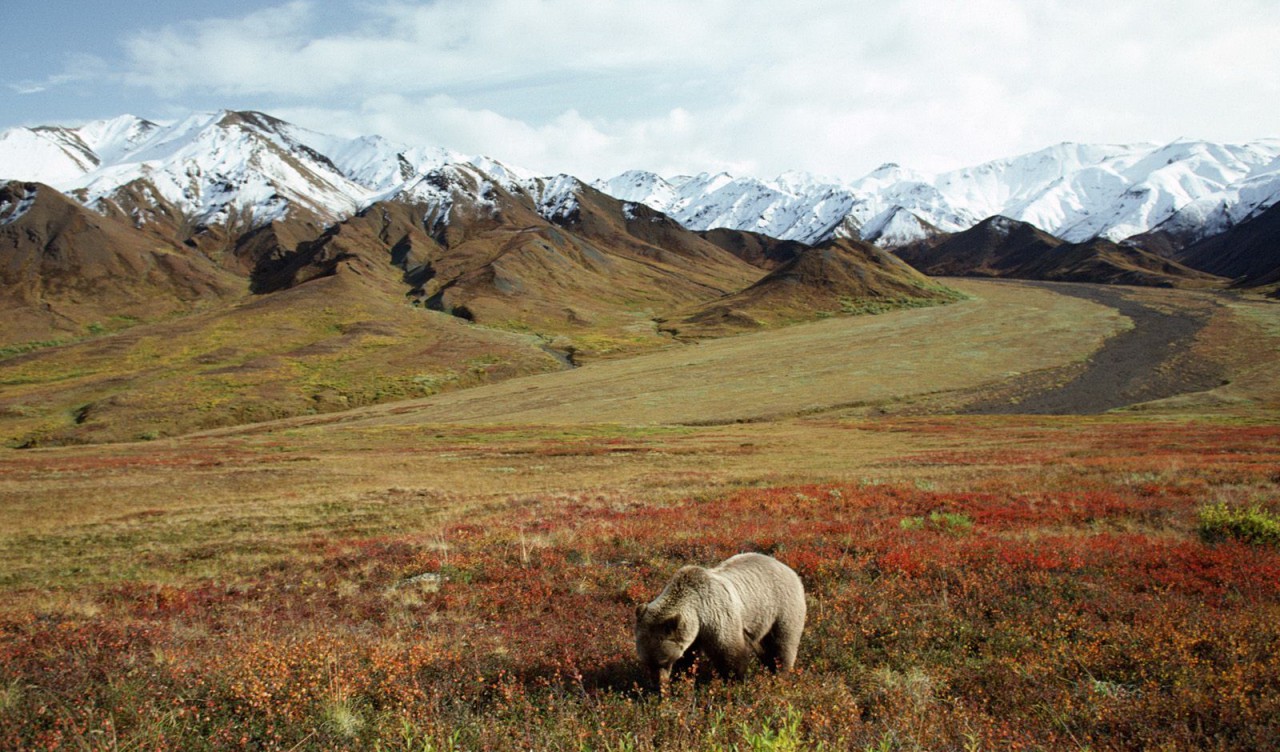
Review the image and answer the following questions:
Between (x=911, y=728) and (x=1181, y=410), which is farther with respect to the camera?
(x=1181, y=410)

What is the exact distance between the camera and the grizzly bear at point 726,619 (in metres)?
6.61

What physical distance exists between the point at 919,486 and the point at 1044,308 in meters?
156

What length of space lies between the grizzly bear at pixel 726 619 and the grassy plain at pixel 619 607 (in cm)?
38

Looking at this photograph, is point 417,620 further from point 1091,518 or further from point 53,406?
point 53,406

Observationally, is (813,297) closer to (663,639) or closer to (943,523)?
(943,523)

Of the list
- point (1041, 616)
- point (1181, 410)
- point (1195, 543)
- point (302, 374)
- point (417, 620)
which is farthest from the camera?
point (302, 374)

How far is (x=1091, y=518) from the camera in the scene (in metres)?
15.6

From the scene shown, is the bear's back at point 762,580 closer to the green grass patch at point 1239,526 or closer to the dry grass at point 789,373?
the green grass patch at point 1239,526

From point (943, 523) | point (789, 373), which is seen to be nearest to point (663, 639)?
point (943, 523)

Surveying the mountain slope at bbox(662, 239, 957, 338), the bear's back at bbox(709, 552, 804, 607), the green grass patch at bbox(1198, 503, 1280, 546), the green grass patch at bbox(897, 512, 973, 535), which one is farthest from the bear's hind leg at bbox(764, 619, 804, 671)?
the mountain slope at bbox(662, 239, 957, 338)

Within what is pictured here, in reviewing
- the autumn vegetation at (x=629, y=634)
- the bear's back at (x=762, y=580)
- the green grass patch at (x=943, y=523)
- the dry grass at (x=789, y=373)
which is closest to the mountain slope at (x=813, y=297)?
the dry grass at (x=789, y=373)

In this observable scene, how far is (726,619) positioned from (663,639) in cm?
85

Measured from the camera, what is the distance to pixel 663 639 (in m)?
6.59

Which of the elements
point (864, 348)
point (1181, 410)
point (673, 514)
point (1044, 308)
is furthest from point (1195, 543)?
point (1044, 308)
